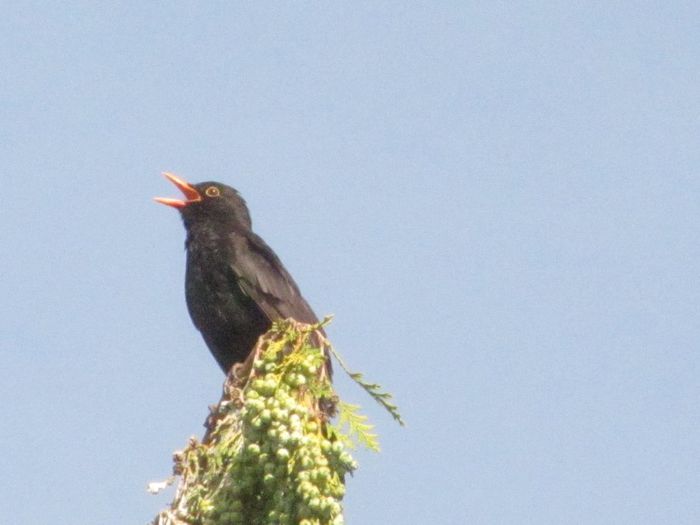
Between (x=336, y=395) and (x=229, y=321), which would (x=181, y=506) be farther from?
(x=229, y=321)

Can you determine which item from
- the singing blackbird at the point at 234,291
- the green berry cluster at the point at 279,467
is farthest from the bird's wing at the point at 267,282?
the green berry cluster at the point at 279,467

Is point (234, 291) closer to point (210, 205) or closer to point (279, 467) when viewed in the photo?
point (210, 205)

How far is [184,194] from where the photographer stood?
996 centimetres

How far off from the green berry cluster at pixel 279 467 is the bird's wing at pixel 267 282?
3503mm

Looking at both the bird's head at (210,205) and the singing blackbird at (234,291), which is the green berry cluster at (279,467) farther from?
the bird's head at (210,205)

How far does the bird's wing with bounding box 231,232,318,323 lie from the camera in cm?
857

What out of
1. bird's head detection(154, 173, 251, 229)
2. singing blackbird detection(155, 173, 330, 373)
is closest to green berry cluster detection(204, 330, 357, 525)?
singing blackbird detection(155, 173, 330, 373)

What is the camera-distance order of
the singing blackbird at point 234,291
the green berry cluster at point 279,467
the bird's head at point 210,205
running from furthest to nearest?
1. the bird's head at point 210,205
2. the singing blackbird at point 234,291
3. the green berry cluster at point 279,467

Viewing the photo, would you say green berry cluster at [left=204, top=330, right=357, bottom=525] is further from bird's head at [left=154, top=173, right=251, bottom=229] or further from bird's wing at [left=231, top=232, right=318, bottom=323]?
bird's head at [left=154, top=173, right=251, bottom=229]

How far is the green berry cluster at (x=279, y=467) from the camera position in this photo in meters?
4.41

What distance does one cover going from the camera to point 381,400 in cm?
544

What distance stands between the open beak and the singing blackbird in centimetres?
48

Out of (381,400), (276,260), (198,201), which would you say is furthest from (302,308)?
(381,400)

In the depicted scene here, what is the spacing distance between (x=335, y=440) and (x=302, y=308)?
3.79 metres
